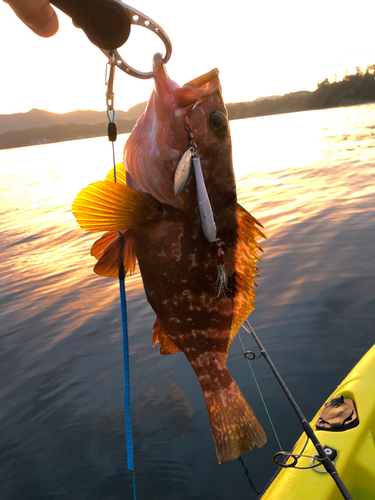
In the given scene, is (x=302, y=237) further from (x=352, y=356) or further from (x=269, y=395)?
(x=269, y=395)

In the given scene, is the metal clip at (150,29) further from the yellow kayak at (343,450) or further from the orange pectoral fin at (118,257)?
the yellow kayak at (343,450)

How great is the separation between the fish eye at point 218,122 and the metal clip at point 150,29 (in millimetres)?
Result: 330

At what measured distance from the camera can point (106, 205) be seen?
1.59m

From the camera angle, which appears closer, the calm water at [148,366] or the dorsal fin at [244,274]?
the dorsal fin at [244,274]

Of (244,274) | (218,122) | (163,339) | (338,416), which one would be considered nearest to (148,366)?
(338,416)

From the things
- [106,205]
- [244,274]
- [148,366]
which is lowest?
[148,366]

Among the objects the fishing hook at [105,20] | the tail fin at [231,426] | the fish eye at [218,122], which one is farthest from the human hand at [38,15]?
the tail fin at [231,426]

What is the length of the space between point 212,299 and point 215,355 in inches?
13.6

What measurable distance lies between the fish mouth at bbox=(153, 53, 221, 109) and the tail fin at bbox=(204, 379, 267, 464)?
5.04ft

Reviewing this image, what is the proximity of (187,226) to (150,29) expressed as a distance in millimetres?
879

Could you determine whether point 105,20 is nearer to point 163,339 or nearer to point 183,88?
point 183,88

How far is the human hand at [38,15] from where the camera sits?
1.33m

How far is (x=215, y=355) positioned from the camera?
1987 millimetres

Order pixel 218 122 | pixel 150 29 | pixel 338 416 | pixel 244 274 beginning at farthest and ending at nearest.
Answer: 1. pixel 338 416
2. pixel 244 274
3. pixel 218 122
4. pixel 150 29
